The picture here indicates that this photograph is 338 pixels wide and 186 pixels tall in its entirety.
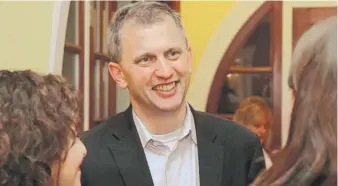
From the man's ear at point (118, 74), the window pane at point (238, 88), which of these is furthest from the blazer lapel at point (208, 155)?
the window pane at point (238, 88)

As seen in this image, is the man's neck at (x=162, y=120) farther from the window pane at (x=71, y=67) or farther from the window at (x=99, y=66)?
the window at (x=99, y=66)

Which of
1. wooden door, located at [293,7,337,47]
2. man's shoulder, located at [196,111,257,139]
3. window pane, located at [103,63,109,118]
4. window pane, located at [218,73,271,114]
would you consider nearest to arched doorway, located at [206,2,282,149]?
Answer: window pane, located at [218,73,271,114]

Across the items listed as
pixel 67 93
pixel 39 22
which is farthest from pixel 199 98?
pixel 67 93

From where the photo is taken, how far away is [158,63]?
5.17 ft

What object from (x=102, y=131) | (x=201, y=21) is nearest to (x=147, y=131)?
(x=102, y=131)

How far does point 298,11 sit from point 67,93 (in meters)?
2.74

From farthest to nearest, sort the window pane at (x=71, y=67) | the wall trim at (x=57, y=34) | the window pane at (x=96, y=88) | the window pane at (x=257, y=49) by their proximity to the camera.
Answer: the window pane at (x=257, y=49) → the window pane at (x=96, y=88) → the window pane at (x=71, y=67) → the wall trim at (x=57, y=34)

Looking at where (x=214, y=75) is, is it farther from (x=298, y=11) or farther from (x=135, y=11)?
(x=135, y=11)

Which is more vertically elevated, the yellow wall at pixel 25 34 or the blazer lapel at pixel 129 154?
the yellow wall at pixel 25 34

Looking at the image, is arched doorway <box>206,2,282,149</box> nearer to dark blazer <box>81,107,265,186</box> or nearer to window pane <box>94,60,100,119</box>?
window pane <box>94,60,100,119</box>

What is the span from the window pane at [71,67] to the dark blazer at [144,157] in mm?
1215

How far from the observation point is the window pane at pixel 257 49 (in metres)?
3.88

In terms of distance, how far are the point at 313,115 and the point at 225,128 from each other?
0.70 metres

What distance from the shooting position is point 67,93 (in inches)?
50.6
